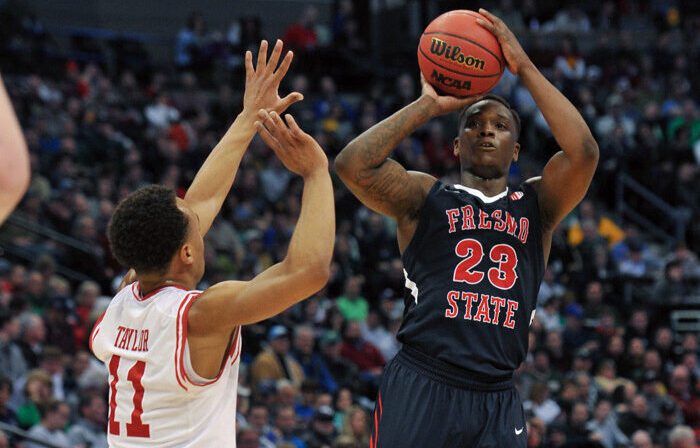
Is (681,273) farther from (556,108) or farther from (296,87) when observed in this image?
(556,108)

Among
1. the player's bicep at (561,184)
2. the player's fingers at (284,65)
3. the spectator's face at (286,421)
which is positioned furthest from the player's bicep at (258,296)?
the spectator's face at (286,421)

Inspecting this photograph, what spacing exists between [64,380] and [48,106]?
5994 mm

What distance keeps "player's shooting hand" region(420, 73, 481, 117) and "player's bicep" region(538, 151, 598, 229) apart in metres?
0.49

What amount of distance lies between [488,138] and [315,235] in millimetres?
1677

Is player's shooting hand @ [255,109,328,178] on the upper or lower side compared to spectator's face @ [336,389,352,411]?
upper

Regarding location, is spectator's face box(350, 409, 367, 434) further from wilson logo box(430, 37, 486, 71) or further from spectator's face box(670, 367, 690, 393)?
wilson logo box(430, 37, 486, 71)

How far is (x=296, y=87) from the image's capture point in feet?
61.4

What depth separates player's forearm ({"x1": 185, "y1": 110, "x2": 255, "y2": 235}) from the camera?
4.71 metres

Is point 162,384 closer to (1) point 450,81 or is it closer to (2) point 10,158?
(2) point 10,158

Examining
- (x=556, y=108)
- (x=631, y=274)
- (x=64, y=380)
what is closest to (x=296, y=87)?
(x=631, y=274)

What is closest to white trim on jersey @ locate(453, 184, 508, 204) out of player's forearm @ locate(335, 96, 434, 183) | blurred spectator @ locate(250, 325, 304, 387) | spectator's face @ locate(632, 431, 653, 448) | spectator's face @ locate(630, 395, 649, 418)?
player's forearm @ locate(335, 96, 434, 183)

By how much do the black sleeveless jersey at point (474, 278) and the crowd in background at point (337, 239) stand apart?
199 inches

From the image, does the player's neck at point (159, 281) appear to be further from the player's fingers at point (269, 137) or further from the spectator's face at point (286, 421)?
the spectator's face at point (286, 421)

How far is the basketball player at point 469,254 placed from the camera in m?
4.77
